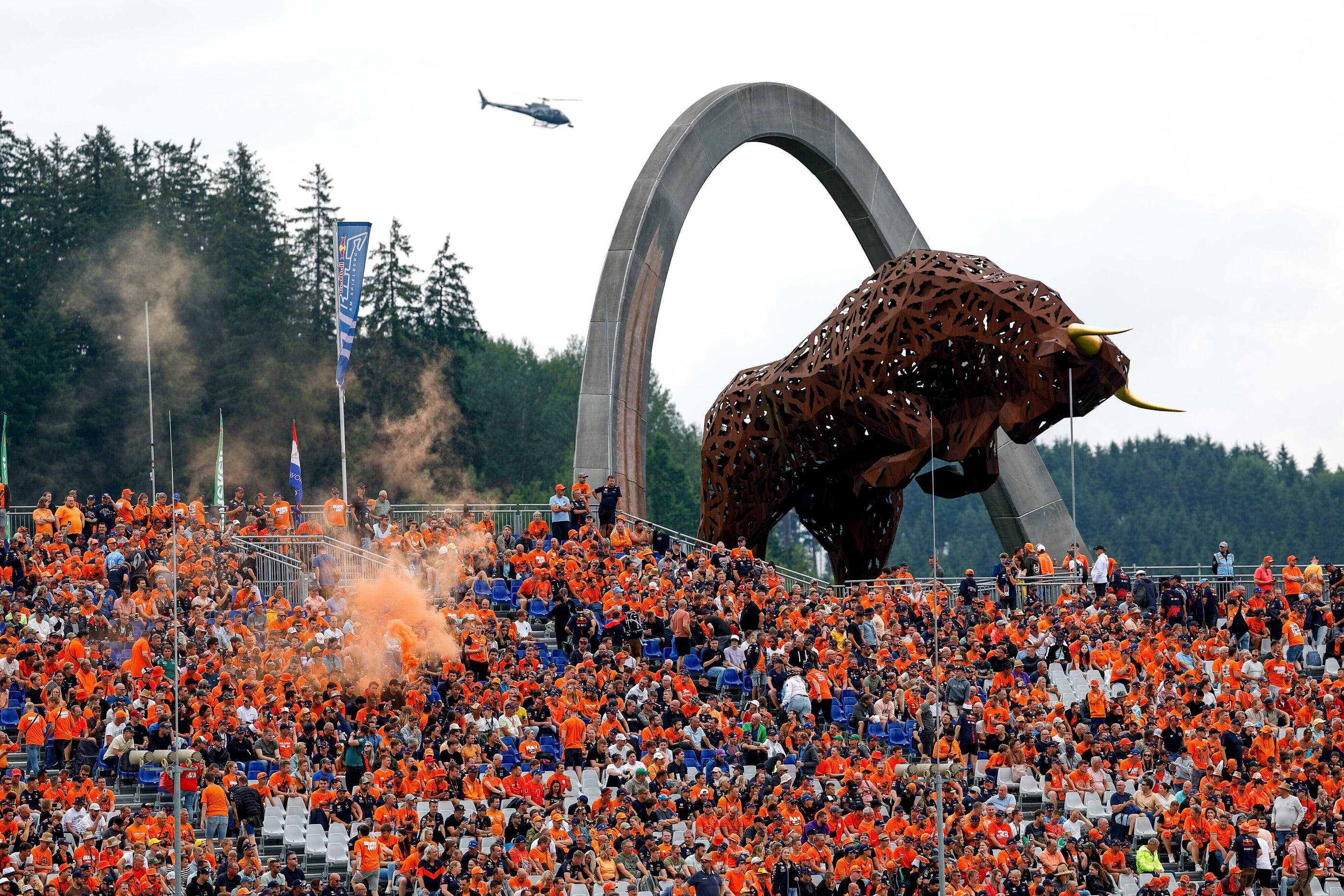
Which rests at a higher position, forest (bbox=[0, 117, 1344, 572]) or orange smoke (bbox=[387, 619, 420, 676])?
forest (bbox=[0, 117, 1344, 572])

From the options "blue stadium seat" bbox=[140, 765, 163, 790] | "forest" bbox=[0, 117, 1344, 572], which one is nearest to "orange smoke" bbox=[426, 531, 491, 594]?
"blue stadium seat" bbox=[140, 765, 163, 790]

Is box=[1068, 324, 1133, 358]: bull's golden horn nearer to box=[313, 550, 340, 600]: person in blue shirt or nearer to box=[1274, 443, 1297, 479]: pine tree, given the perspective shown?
box=[313, 550, 340, 600]: person in blue shirt

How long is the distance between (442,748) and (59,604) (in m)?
7.05

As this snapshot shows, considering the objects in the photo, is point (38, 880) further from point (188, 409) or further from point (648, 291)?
point (188, 409)

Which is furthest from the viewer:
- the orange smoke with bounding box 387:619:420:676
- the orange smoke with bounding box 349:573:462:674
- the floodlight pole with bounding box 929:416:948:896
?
the orange smoke with bounding box 349:573:462:674

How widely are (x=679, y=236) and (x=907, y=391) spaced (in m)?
9.26

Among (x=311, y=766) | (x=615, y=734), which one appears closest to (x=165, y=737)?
(x=311, y=766)

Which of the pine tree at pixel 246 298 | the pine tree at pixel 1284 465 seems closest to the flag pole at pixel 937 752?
the pine tree at pixel 246 298

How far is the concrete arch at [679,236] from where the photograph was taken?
3641 centimetres

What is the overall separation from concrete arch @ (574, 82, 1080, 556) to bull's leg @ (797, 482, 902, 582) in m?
3.61

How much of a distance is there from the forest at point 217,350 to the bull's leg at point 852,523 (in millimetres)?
26123

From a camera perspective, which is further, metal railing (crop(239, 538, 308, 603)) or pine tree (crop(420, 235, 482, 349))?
pine tree (crop(420, 235, 482, 349))

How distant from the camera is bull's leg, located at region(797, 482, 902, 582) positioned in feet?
115

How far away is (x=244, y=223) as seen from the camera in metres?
73.8
